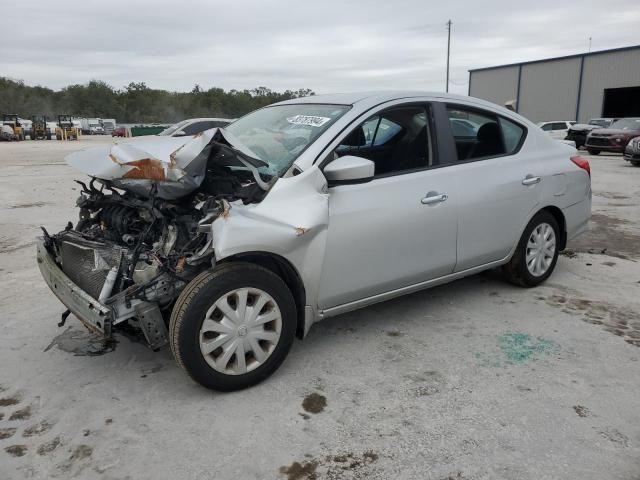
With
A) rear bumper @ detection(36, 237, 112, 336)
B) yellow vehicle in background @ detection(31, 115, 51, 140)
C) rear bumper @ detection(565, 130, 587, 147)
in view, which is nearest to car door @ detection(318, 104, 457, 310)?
rear bumper @ detection(36, 237, 112, 336)

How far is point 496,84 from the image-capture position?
40281 millimetres

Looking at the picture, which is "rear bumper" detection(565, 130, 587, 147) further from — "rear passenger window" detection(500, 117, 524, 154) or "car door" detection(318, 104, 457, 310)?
"car door" detection(318, 104, 457, 310)

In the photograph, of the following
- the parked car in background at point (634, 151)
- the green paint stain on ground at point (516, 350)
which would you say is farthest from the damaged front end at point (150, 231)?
the parked car in background at point (634, 151)

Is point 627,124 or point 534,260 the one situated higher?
point 627,124

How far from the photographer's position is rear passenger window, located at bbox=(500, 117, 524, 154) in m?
4.29

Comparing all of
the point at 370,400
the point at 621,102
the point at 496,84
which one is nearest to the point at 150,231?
the point at 370,400

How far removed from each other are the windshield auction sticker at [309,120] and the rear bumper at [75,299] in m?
1.72

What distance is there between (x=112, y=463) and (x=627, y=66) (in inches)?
1455

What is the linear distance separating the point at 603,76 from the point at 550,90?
3785 mm

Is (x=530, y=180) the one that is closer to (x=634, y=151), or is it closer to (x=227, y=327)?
(x=227, y=327)

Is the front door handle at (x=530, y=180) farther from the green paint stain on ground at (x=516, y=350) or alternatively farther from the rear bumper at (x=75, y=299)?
the rear bumper at (x=75, y=299)

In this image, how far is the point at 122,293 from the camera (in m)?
2.85

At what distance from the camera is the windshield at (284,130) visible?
10.9ft

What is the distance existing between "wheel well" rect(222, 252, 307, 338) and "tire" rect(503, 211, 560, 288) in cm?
213
